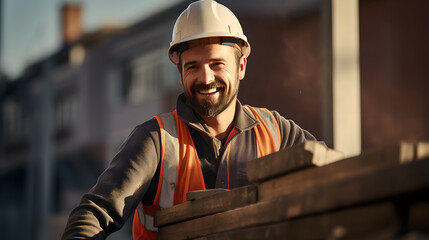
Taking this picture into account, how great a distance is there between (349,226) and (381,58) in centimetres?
947

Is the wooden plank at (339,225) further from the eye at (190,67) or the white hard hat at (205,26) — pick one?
the white hard hat at (205,26)

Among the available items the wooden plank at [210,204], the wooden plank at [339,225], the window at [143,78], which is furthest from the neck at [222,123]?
the window at [143,78]

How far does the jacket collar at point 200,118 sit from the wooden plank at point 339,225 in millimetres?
1169

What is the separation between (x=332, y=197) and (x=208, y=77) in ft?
4.81

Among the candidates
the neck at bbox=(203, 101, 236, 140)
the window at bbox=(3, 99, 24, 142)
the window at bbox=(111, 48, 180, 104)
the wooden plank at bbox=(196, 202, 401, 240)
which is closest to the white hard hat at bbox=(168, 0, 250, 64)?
the neck at bbox=(203, 101, 236, 140)

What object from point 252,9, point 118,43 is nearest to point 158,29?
point 118,43

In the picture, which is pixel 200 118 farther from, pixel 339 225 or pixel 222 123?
pixel 339 225

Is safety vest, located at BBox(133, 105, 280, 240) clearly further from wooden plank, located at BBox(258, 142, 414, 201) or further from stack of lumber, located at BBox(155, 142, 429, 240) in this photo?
wooden plank, located at BBox(258, 142, 414, 201)

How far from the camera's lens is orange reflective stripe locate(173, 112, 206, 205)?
327cm

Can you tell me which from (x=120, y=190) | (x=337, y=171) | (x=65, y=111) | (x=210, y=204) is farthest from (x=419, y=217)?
(x=65, y=111)

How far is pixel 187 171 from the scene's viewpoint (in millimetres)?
3299

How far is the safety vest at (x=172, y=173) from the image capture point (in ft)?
10.7

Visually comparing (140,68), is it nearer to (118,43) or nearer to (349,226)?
(118,43)

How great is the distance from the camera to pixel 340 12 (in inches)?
194
